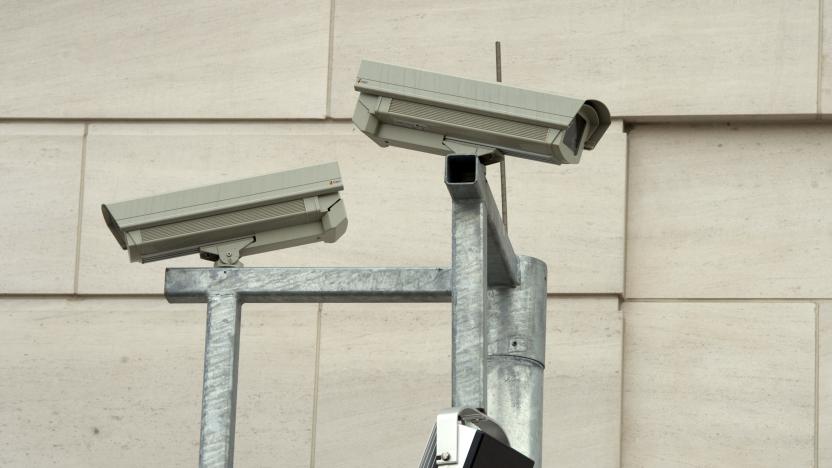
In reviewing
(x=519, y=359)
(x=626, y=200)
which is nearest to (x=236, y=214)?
(x=519, y=359)

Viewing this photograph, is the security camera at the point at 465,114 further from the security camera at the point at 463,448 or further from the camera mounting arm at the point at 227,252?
the security camera at the point at 463,448

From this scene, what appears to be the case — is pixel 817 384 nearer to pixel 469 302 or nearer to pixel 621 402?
pixel 621 402

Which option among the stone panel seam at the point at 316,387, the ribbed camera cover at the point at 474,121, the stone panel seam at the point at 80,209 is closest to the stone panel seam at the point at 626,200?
the stone panel seam at the point at 316,387

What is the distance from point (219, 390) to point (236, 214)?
0.47 meters

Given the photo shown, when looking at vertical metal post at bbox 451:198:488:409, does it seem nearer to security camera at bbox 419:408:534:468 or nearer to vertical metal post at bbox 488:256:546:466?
security camera at bbox 419:408:534:468

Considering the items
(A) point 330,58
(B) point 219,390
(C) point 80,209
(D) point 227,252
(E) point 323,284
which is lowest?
(B) point 219,390

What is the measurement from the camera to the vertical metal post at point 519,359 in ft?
13.1

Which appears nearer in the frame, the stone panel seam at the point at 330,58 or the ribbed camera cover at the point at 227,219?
the ribbed camera cover at the point at 227,219

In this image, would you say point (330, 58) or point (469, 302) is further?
point (330, 58)

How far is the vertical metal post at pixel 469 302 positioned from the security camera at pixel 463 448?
177 mm

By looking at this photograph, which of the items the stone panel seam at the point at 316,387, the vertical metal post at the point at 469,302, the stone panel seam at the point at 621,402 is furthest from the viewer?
the stone panel seam at the point at 316,387

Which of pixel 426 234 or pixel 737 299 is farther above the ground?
pixel 426 234

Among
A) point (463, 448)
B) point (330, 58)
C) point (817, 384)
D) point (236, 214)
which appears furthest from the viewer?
point (330, 58)

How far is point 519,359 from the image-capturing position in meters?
4.04
